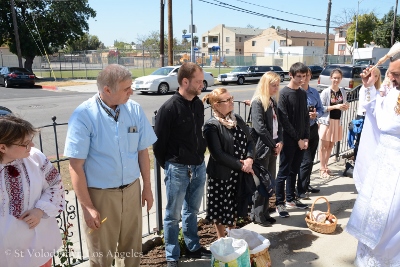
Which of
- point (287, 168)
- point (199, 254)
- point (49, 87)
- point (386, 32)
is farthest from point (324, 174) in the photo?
point (386, 32)

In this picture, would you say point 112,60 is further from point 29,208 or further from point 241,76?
point 29,208

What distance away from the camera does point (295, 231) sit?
Result: 3930 mm

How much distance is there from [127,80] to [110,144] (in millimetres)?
470

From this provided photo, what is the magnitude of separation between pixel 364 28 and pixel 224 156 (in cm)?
5119

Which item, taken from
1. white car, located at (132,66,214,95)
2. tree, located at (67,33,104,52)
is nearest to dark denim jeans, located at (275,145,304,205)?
white car, located at (132,66,214,95)

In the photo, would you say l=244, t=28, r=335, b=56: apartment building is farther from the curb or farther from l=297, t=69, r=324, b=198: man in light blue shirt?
l=297, t=69, r=324, b=198: man in light blue shirt

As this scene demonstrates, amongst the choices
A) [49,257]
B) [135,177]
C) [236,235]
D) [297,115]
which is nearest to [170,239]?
[236,235]

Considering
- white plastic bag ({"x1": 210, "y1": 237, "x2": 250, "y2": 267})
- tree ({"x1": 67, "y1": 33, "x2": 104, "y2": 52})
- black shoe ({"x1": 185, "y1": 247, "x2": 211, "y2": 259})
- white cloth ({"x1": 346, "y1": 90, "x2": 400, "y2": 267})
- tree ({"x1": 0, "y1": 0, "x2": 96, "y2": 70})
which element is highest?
tree ({"x1": 67, "y1": 33, "x2": 104, "y2": 52})

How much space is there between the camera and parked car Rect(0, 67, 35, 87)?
23453 millimetres

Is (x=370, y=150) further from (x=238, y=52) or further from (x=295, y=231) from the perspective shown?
(x=238, y=52)

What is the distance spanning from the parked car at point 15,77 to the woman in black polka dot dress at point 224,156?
23.6 meters

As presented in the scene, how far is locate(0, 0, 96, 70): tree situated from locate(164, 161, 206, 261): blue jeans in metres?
29.7

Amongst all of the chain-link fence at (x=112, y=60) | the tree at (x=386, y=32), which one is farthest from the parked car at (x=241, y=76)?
the tree at (x=386, y=32)

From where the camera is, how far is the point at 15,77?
2348cm
